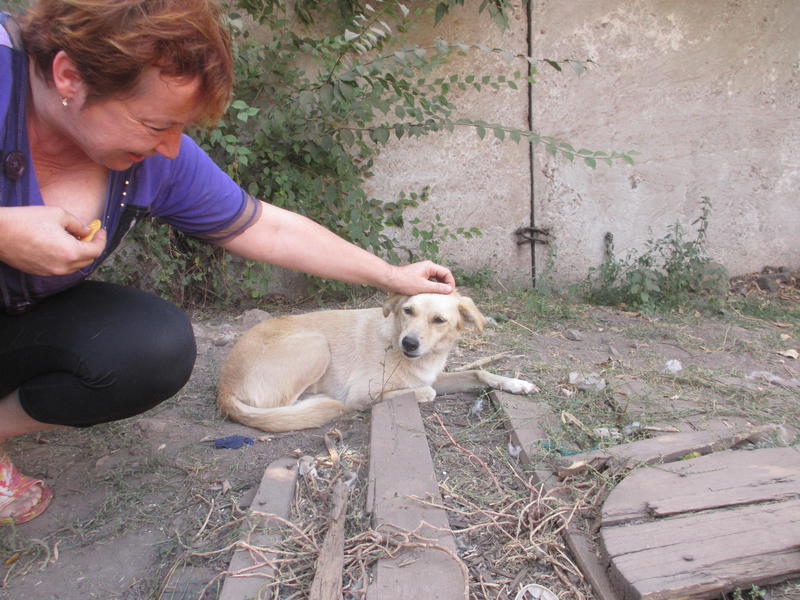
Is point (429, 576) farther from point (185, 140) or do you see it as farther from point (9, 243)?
point (185, 140)

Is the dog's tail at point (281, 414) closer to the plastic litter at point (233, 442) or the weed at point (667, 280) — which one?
the plastic litter at point (233, 442)

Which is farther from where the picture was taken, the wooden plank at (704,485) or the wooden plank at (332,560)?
the wooden plank at (704,485)

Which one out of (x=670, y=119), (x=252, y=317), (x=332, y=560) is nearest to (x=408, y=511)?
(x=332, y=560)

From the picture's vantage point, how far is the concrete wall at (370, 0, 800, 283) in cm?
471

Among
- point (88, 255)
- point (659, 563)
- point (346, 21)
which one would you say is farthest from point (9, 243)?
point (346, 21)

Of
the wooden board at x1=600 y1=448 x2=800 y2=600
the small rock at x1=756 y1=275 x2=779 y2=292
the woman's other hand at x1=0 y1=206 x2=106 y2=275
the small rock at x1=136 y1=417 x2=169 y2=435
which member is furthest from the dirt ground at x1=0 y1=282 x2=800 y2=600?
the small rock at x1=756 y1=275 x2=779 y2=292

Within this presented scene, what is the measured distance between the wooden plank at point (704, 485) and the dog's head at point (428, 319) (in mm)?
1219

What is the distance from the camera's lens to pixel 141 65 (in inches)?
54.2

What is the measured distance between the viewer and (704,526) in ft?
5.35

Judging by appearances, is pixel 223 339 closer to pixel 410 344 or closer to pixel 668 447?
pixel 410 344

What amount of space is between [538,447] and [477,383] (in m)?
0.83

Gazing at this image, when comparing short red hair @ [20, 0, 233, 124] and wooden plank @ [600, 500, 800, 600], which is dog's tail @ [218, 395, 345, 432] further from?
short red hair @ [20, 0, 233, 124]

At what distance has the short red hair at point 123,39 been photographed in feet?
4.39

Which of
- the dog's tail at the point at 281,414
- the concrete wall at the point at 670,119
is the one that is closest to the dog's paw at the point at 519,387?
the dog's tail at the point at 281,414
